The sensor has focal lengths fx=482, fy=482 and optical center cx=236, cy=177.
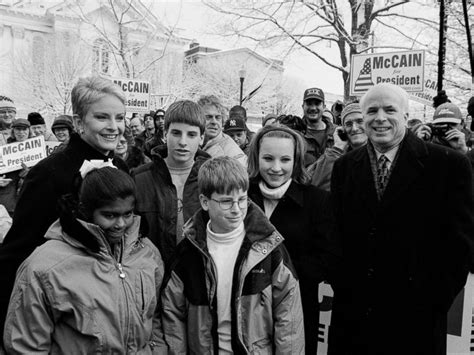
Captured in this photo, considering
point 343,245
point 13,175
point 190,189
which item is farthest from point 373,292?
point 13,175

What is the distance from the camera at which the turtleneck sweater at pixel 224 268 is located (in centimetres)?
274

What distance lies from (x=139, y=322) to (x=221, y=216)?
2.42 ft

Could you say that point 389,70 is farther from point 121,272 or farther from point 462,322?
point 121,272

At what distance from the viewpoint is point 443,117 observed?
4.96 metres

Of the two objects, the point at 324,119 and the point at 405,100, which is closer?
the point at 405,100

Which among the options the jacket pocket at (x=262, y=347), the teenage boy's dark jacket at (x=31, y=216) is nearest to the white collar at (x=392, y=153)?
the jacket pocket at (x=262, y=347)

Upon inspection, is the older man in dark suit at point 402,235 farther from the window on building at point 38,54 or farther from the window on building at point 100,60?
the window on building at point 38,54

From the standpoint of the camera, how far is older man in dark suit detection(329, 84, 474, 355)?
3.01 meters

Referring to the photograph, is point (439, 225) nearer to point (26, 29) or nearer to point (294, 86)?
point (26, 29)

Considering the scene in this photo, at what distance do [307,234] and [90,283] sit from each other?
1.41m

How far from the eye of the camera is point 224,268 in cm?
279

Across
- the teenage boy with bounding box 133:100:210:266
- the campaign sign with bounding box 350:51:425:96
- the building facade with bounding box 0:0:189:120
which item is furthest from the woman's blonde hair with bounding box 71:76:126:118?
the building facade with bounding box 0:0:189:120

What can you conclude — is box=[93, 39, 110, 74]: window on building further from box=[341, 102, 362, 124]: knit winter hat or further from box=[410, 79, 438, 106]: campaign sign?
box=[341, 102, 362, 124]: knit winter hat

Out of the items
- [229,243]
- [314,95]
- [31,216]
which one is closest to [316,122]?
[314,95]
